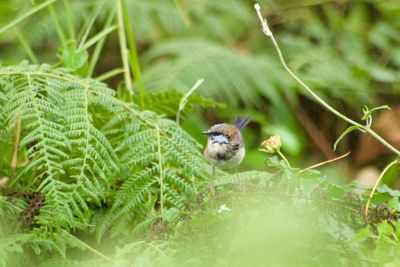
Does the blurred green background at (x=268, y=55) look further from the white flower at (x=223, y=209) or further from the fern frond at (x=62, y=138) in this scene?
the white flower at (x=223, y=209)

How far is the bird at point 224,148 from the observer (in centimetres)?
270

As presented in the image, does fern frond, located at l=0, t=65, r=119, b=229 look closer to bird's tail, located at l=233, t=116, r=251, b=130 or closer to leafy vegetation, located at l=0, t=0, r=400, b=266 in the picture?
leafy vegetation, located at l=0, t=0, r=400, b=266

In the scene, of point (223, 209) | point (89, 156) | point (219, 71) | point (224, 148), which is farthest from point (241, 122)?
point (219, 71)

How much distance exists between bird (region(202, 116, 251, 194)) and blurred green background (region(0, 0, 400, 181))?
2.34m

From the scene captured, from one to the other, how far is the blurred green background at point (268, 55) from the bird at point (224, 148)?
7.69 ft

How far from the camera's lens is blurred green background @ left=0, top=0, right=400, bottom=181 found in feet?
18.1

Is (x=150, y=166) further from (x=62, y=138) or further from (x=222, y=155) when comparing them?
(x=62, y=138)

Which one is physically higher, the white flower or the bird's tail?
the bird's tail

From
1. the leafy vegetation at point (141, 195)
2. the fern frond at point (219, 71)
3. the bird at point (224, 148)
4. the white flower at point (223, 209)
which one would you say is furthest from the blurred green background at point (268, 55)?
the white flower at point (223, 209)

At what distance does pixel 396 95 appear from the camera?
6332mm

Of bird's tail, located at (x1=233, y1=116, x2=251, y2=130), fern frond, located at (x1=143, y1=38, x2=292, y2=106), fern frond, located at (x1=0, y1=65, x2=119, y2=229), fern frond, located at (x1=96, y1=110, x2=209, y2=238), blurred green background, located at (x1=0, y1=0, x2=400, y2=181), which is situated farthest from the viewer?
blurred green background, located at (x1=0, y1=0, x2=400, y2=181)

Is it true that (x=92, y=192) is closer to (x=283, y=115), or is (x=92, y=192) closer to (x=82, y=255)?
(x=82, y=255)

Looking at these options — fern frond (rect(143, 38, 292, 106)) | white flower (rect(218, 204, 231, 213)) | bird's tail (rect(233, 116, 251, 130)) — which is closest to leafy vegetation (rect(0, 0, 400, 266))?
white flower (rect(218, 204, 231, 213))

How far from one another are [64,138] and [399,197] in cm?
109
